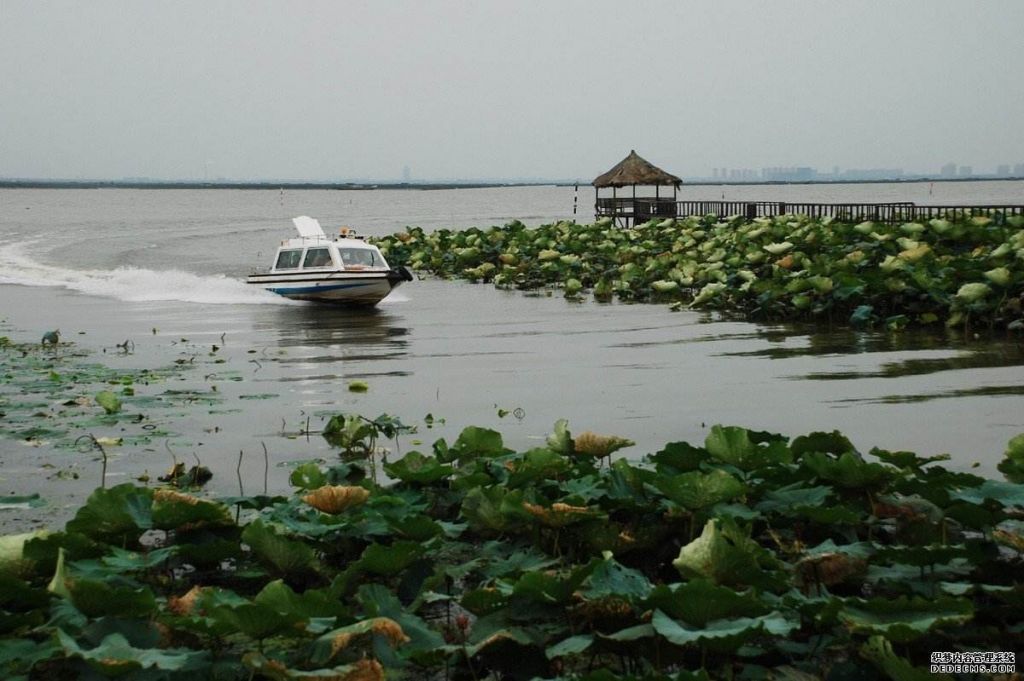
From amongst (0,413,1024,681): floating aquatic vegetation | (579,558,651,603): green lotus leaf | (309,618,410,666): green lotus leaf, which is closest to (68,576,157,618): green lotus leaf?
(0,413,1024,681): floating aquatic vegetation

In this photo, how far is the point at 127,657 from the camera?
3.64m

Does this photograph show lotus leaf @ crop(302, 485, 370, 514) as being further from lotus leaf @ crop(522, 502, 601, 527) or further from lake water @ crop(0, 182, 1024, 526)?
lake water @ crop(0, 182, 1024, 526)

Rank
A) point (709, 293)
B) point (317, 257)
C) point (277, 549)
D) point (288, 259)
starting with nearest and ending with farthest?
point (277, 549)
point (709, 293)
point (317, 257)
point (288, 259)

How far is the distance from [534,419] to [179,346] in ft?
26.2

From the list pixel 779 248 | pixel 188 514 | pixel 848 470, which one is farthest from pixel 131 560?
pixel 779 248

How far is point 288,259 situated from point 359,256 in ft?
4.81

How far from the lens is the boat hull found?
21.9m

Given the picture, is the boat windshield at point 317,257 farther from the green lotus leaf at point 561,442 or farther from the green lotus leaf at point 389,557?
the green lotus leaf at point 389,557

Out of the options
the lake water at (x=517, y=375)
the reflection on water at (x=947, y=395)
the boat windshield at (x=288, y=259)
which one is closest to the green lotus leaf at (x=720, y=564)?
the lake water at (x=517, y=375)

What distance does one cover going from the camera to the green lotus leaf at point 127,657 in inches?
140

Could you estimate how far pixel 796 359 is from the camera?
45.4 feet

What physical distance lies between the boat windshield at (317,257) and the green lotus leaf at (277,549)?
1800 cm

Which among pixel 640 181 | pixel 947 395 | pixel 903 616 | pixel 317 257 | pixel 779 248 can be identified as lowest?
pixel 947 395

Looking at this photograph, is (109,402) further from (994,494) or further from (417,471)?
(994,494)
